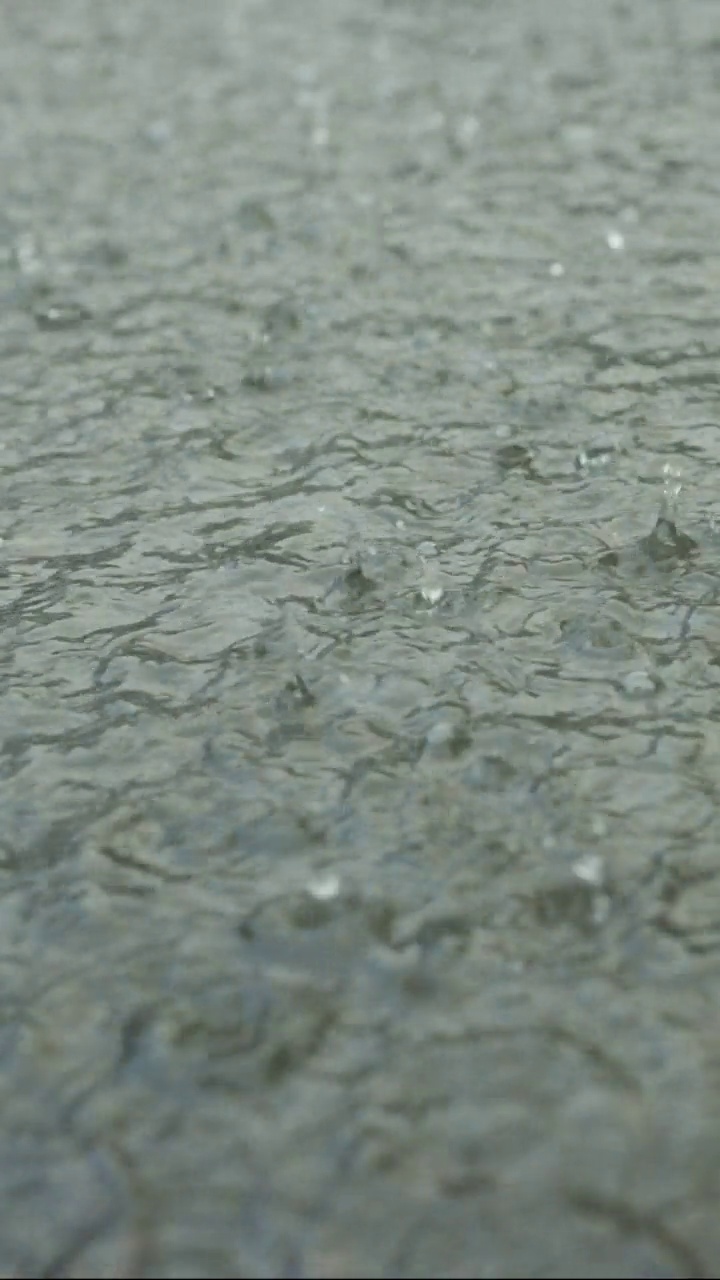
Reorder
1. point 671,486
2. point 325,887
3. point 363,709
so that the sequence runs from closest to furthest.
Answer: point 325,887, point 363,709, point 671,486

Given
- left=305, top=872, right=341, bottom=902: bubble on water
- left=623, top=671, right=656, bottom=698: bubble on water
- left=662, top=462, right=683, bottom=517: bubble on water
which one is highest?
left=662, top=462, right=683, bottom=517: bubble on water

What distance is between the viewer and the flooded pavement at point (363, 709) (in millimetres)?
5973

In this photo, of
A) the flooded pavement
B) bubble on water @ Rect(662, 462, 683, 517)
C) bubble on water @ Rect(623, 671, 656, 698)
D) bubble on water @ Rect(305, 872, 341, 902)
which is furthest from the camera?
bubble on water @ Rect(662, 462, 683, 517)

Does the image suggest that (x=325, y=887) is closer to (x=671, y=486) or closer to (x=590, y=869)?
(x=590, y=869)

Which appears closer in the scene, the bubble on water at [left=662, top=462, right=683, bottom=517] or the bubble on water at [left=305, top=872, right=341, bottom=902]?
the bubble on water at [left=305, top=872, right=341, bottom=902]

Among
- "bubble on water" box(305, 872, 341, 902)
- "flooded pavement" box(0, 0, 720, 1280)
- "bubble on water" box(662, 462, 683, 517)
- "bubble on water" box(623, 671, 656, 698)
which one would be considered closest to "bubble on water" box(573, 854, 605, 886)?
"flooded pavement" box(0, 0, 720, 1280)

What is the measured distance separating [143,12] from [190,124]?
572 centimetres

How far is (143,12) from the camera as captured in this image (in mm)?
22422

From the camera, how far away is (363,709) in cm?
847

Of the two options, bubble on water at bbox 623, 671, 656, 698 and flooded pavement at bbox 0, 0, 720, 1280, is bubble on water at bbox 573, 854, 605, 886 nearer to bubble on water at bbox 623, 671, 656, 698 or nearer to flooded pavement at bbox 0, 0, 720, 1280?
flooded pavement at bbox 0, 0, 720, 1280

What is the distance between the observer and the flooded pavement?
597cm

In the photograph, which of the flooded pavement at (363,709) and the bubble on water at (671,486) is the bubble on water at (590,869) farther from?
the bubble on water at (671,486)

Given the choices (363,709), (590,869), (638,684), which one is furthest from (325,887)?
(638,684)

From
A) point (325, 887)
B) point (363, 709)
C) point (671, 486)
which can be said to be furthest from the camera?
point (671, 486)
